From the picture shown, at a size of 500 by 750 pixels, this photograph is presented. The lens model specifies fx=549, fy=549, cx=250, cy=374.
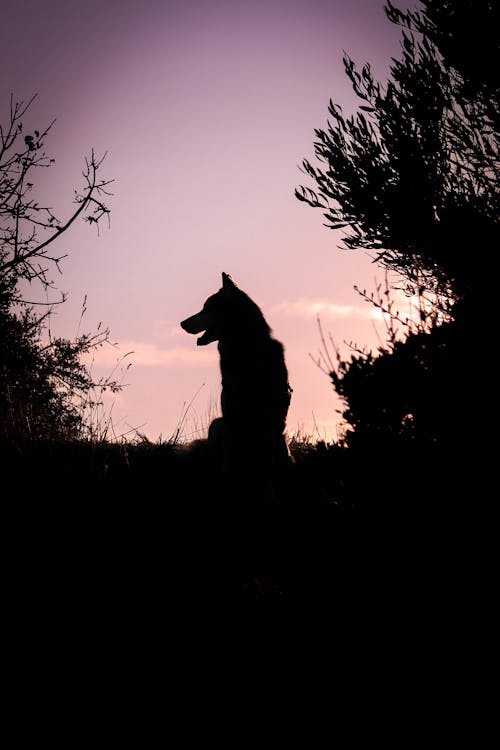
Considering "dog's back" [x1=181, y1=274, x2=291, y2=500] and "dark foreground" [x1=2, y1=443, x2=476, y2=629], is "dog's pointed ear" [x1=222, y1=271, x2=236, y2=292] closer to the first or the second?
"dog's back" [x1=181, y1=274, x2=291, y2=500]

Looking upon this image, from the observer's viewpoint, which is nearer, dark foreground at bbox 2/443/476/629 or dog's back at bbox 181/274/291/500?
dark foreground at bbox 2/443/476/629

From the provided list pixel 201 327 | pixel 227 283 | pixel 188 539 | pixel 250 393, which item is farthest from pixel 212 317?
pixel 188 539

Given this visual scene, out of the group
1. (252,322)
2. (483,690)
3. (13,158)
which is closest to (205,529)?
(252,322)

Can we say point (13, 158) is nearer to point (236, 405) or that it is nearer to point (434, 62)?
point (236, 405)

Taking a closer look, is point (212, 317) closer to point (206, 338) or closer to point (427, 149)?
point (206, 338)

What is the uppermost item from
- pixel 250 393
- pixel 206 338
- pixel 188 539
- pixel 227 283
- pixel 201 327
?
pixel 227 283

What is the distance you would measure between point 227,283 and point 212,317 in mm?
496

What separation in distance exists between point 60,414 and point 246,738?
9297mm

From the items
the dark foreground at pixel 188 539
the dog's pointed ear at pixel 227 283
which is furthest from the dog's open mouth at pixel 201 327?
the dark foreground at pixel 188 539

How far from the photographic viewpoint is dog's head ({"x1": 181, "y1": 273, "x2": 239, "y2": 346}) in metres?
7.17

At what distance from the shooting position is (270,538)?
218 inches

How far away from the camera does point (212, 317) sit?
23.6 feet

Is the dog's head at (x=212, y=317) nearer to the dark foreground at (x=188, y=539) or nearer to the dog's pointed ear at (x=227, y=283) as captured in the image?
the dog's pointed ear at (x=227, y=283)

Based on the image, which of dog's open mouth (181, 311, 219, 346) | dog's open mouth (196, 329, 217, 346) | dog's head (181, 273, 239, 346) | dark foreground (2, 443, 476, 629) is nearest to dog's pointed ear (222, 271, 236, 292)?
dog's head (181, 273, 239, 346)
